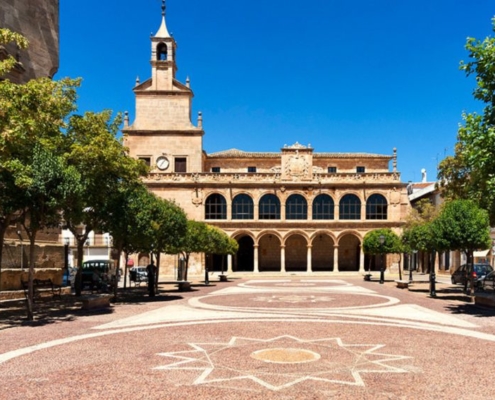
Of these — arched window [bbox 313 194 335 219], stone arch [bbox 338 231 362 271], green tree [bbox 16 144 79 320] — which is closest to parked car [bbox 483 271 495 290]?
green tree [bbox 16 144 79 320]

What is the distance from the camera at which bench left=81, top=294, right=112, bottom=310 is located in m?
14.8

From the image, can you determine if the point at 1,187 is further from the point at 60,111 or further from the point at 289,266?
the point at 289,266

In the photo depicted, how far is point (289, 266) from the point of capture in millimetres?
47531

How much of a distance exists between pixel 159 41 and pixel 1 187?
119 ft

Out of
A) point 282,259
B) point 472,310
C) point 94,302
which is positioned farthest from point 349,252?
point 94,302

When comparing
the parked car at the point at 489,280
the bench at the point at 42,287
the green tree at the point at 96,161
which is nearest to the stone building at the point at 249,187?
the parked car at the point at 489,280

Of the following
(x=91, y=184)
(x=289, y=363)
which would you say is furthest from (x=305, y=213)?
(x=289, y=363)

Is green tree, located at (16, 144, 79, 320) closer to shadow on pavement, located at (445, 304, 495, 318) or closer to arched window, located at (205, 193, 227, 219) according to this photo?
shadow on pavement, located at (445, 304, 495, 318)

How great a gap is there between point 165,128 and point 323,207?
656 inches

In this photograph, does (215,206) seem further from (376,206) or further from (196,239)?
(196,239)

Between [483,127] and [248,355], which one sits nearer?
[248,355]

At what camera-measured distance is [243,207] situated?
44156mm

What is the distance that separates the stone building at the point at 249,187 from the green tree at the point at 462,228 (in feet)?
82.2

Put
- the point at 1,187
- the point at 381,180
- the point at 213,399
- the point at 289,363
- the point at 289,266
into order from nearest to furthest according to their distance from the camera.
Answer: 1. the point at 213,399
2. the point at 289,363
3. the point at 1,187
4. the point at 381,180
5. the point at 289,266
